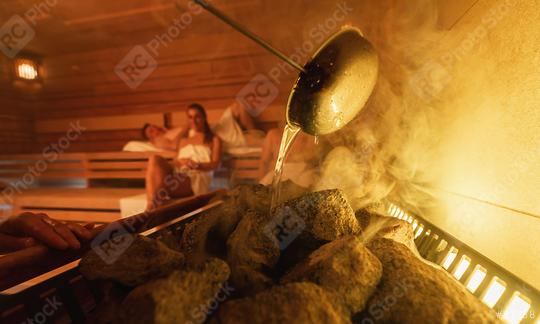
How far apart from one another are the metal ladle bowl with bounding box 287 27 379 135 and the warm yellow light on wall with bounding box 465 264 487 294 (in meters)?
0.85

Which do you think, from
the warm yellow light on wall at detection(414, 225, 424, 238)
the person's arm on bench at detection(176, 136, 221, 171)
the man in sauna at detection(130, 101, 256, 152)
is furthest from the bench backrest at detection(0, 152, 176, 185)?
the warm yellow light on wall at detection(414, 225, 424, 238)

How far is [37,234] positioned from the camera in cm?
113

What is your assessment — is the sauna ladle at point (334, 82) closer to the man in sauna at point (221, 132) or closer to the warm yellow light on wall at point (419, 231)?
the warm yellow light on wall at point (419, 231)

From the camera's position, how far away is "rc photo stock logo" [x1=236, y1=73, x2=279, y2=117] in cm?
588

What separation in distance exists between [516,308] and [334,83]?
105cm

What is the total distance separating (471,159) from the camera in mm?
1697

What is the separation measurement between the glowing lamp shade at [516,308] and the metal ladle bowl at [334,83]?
37.1 inches

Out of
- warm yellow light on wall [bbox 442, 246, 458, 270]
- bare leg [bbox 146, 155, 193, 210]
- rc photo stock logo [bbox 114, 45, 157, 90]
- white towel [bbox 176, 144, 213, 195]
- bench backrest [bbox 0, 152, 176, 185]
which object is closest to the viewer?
warm yellow light on wall [bbox 442, 246, 458, 270]

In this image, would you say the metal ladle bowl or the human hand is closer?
the human hand

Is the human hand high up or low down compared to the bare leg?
up

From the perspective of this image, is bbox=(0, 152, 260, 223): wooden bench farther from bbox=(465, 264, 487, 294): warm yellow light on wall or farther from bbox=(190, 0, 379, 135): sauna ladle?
bbox=(465, 264, 487, 294): warm yellow light on wall

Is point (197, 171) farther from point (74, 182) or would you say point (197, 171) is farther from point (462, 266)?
point (462, 266)

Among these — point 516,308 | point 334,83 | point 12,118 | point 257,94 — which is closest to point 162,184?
point 257,94

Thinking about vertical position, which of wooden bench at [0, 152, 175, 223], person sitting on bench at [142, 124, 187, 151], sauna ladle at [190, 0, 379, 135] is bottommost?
wooden bench at [0, 152, 175, 223]
